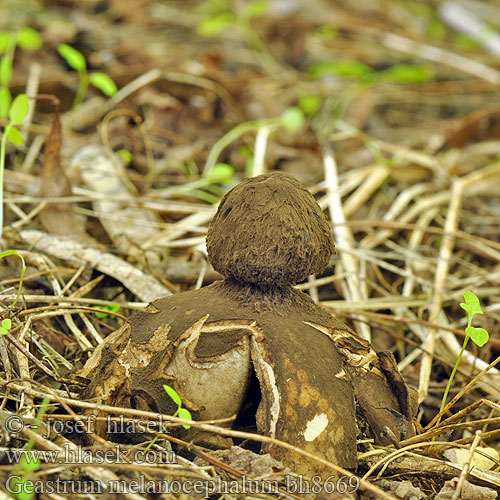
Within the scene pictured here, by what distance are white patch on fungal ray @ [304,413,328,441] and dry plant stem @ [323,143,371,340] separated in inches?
36.5

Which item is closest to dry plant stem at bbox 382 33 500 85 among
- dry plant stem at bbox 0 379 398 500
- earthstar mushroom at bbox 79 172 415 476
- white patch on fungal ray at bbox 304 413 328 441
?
earthstar mushroom at bbox 79 172 415 476

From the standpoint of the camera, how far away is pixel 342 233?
3537 millimetres

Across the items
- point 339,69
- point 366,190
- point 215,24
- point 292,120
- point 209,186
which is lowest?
point 209,186

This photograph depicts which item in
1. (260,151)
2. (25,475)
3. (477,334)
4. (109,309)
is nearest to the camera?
(25,475)

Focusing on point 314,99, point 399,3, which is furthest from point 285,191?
point 399,3

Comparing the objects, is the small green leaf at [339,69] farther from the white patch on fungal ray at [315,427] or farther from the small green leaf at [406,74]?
the white patch on fungal ray at [315,427]

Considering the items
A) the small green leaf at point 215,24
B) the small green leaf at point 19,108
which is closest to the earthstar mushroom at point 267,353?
the small green leaf at point 19,108

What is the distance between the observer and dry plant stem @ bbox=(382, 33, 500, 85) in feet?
19.3

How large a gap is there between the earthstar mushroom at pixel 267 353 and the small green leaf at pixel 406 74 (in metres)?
4.55

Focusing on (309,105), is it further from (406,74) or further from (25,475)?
(25,475)

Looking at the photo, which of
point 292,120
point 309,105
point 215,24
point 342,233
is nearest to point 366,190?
point 342,233

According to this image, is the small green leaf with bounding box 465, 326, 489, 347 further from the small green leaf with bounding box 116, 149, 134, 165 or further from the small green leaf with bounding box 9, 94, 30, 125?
the small green leaf with bounding box 116, 149, 134, 165

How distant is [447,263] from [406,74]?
3.46m

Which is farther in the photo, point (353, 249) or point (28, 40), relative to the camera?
point (28, 40)
